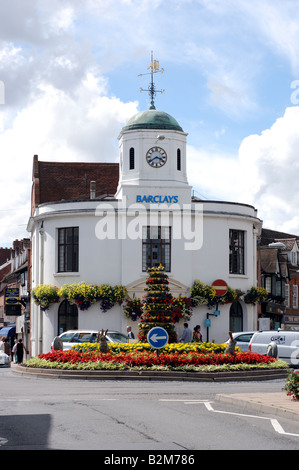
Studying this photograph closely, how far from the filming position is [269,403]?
1552 centimetres

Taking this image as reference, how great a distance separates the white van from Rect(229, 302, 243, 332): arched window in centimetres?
1178

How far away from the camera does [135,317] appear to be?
136ft

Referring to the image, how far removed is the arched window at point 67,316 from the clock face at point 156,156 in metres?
8.60

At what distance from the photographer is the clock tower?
42969mm

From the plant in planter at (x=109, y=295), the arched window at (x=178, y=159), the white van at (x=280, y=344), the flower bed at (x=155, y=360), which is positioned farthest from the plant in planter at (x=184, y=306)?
the flower bed at (x=155, y=360)

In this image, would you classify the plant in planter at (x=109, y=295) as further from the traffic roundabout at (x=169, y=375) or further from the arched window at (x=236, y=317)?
the traffic roundabout at (x=169, y=375)

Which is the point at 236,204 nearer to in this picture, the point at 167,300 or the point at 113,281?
the point at 113,281

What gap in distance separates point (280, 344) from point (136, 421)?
19004 mm

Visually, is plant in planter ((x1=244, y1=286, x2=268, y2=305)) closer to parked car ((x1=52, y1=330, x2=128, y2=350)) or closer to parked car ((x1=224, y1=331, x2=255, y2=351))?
parked car ((x1=224, y1=331, x2=255, y2=351))

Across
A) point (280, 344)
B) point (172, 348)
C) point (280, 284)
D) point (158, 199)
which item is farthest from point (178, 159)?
point (280, 284)

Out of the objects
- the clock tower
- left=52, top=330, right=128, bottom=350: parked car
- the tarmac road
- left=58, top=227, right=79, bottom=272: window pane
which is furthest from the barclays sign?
the tarmac road

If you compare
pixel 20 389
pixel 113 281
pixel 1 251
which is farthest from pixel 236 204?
pixel 1 251

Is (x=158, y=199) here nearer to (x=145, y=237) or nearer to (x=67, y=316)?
(x=145, y=237)

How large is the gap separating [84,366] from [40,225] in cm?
2019
